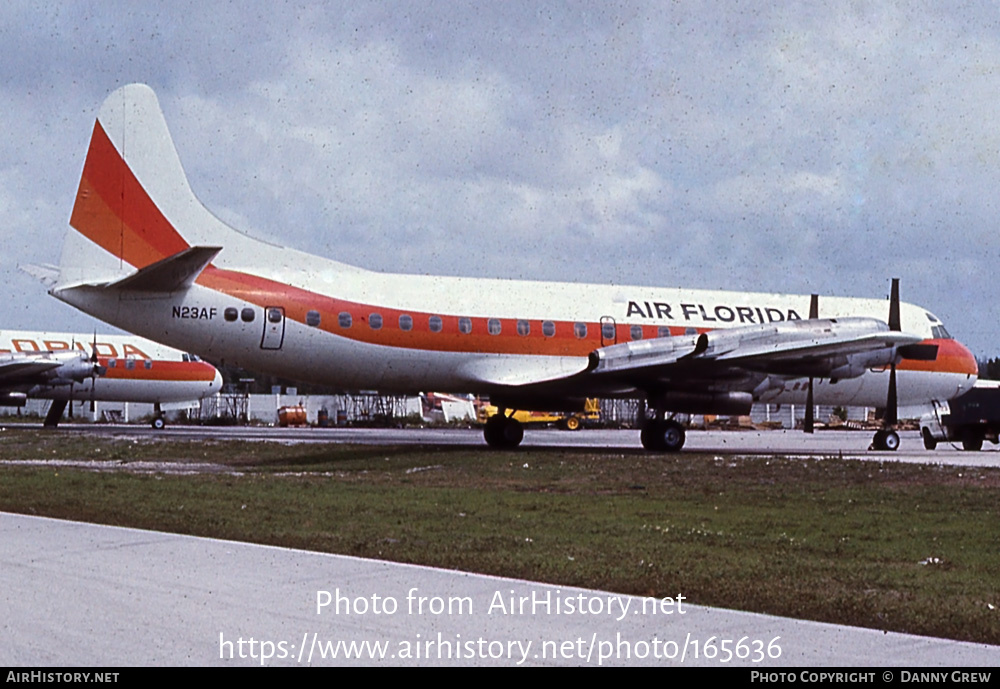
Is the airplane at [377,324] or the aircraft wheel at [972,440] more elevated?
the airplane at [377,324]

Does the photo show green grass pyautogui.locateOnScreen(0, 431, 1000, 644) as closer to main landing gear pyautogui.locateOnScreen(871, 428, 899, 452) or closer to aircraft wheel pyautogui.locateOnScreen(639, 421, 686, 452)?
aircraft wheel pyautogui.locateOnScreen(639, 421, 686, 452)

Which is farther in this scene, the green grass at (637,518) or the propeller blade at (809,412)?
the propeller blade at (809,412)

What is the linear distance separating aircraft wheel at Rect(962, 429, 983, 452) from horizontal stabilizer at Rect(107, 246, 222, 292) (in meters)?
25.2

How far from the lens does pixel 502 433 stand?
32.7 meters

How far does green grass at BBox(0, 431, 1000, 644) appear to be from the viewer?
9828 millimetres

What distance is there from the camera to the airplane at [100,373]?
2095 inches

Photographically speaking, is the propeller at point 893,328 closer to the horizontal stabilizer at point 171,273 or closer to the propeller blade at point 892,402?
the propeller blade at point 892,402

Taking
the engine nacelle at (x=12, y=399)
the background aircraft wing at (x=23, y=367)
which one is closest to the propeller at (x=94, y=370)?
the background aircraft wing at (x=23, y=367)

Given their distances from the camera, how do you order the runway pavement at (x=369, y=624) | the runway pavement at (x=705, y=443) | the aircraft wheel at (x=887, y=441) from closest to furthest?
the runway pavement at (x=369, y=624) < the runway pavement at (x=705, y=443) < the aircraft wheel at (x=887, y=441)

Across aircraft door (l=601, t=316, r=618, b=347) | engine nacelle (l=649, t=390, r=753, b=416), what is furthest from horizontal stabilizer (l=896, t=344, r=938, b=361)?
aircraft door (l=601, t=316, r=618, b=347)

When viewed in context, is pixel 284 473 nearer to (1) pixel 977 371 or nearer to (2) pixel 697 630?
(2) pixel 697 630

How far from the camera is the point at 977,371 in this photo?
117ft

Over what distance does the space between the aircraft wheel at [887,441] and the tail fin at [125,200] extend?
21.0 metres

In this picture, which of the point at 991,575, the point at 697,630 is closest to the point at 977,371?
the point at 991,575
